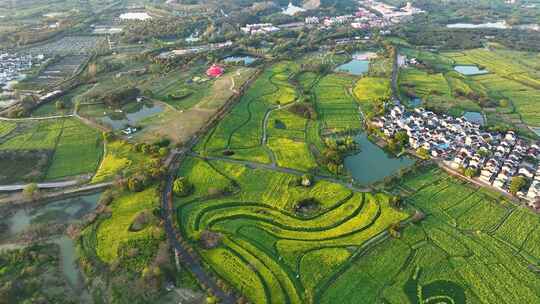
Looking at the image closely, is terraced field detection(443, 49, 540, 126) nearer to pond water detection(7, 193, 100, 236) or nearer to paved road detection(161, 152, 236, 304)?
paved road detection(161, 152, 236, 304)

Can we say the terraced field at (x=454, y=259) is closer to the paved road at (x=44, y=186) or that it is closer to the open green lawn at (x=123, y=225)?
the open green lawn at (x=123, y=225)

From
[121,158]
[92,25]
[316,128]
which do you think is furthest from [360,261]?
[92,25]

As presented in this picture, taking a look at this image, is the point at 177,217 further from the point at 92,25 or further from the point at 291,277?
the point at 92,25

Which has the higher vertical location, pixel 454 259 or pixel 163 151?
pixel 163 151

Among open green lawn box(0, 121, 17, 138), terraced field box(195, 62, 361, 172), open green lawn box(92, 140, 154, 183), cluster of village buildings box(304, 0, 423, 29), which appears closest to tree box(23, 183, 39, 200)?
open green lawn box(92, 140, 154, 183)

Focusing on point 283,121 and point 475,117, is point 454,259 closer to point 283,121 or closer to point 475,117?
point 283,121

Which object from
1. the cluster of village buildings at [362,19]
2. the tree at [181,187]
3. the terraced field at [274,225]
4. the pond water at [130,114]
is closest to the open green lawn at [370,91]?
the terraced field at [274,225]

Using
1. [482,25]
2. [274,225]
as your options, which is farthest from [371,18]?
[274,225]
